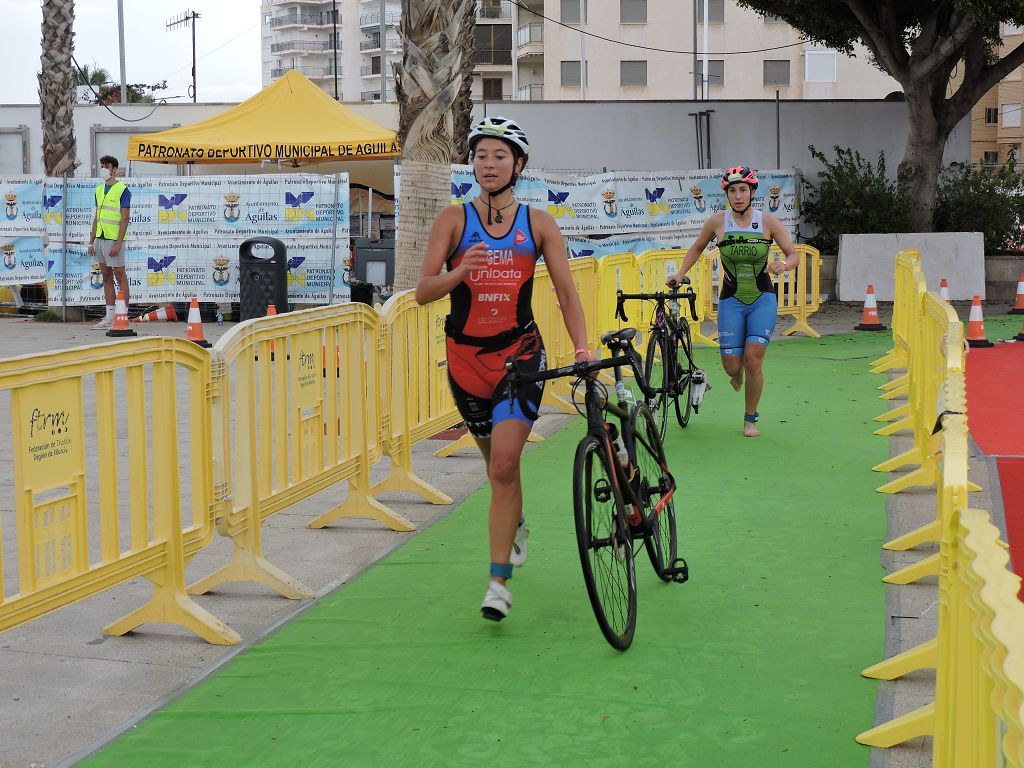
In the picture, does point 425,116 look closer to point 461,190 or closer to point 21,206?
point 461,190

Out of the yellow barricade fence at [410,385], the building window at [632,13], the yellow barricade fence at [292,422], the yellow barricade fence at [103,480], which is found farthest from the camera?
the building window at [632,13]

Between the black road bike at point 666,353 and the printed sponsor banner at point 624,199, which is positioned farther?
the printed sponsor banner at point 624,199

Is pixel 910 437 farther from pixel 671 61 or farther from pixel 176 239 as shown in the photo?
pixel 671 61

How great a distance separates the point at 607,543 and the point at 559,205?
1572 centimetres

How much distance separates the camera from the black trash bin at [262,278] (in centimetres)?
1773

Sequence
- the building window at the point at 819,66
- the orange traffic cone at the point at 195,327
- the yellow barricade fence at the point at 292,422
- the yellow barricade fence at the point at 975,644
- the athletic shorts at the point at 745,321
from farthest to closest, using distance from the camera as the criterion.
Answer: the building window at the point at 819,66
the orange traffic cone at the point at 195,327
the athletic shorts at the point at 745,321
the yellow barricade fence at the point at 292,422
the yellow barricade fence at the point at 975,644

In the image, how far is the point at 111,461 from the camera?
503cm

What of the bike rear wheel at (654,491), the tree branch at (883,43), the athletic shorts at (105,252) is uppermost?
the tree branch at (883,43)

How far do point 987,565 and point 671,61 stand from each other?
73212 mm

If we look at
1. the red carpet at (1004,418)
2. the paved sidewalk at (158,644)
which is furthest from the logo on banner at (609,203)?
the paved sidewalk at (158,644)

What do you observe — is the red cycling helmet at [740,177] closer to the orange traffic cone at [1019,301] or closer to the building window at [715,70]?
the orange traffic cone at [1019,301]

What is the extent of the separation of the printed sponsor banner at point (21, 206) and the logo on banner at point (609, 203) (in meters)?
8.43

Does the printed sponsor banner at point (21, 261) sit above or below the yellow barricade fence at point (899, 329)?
above

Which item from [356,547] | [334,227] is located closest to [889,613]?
[356,547]
